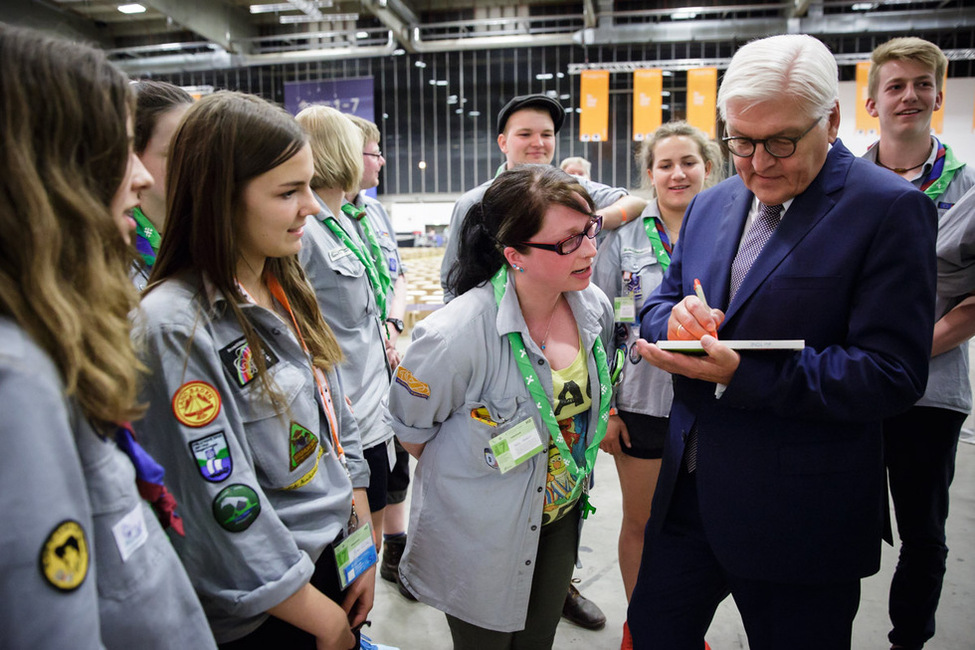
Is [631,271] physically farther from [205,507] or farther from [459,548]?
[205,507]

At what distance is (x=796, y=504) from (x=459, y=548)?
2.71 feet

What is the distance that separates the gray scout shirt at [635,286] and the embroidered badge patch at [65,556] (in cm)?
187

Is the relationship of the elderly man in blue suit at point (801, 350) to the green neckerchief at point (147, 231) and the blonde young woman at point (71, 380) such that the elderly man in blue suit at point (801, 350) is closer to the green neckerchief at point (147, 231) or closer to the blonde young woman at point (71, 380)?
the blonde young woman at point (71, 380)

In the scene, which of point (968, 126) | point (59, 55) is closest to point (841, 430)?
point (59, 55)

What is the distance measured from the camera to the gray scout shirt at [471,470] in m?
1.60

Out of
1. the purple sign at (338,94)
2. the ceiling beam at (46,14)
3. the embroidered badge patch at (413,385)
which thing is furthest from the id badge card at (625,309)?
the purple sign at (338,94)

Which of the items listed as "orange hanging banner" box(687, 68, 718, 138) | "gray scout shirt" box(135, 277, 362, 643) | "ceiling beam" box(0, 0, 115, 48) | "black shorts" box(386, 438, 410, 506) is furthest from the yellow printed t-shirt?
"ceiling beam" box(0, 0, 115, 48)

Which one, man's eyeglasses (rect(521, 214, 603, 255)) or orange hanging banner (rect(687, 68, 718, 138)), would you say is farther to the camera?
orange hanging banner (rect(687, 68, 718, 138))

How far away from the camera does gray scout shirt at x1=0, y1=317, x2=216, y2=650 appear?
601mm

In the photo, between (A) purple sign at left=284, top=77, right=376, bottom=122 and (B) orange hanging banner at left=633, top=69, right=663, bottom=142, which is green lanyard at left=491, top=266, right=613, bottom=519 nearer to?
→ (B) orange hanging banner at left=633, top=69, right=663, bottom=142

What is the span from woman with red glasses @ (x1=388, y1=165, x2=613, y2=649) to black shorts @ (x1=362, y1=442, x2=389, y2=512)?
521 millimetres

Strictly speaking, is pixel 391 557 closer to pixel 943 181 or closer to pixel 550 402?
pixel 550 402

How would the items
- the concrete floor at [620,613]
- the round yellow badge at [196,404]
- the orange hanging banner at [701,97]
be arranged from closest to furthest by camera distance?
the round yellow badge at [196,404] < the concrete floor at [620,613] < the orange hanging banner at [701,97]

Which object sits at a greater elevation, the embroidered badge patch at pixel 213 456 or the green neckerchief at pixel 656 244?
the green neckerchief at pixel 656 244
